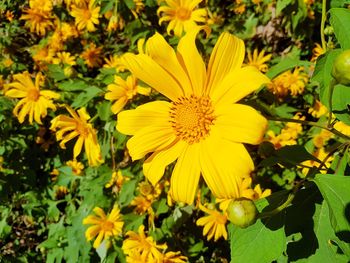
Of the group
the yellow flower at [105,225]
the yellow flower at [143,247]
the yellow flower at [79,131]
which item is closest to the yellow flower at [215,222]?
the yellow flower at [143,247]

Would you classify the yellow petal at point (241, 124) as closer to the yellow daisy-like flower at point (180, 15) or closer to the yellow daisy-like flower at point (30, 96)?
the yellow daisy-like flower at point (180, 15)

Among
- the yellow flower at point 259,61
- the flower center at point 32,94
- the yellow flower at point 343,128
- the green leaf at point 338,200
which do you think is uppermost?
the green leaf at point 338,200

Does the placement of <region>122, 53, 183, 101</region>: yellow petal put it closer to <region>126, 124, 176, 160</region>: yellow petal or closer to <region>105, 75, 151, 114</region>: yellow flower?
<region>126, 124, 176, 160</region>: yellow petal

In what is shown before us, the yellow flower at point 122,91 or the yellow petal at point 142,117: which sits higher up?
the yellow petal at point 142,117

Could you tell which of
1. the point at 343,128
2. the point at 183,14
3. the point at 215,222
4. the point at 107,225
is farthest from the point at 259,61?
the point at 107,225

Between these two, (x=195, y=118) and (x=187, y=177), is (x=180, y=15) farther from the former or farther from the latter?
(x=187, y=177)

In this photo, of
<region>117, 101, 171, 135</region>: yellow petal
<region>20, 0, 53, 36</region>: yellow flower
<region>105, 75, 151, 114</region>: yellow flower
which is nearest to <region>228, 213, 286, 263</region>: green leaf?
<region>117, 101, 171, 135</region>: yellow petal
